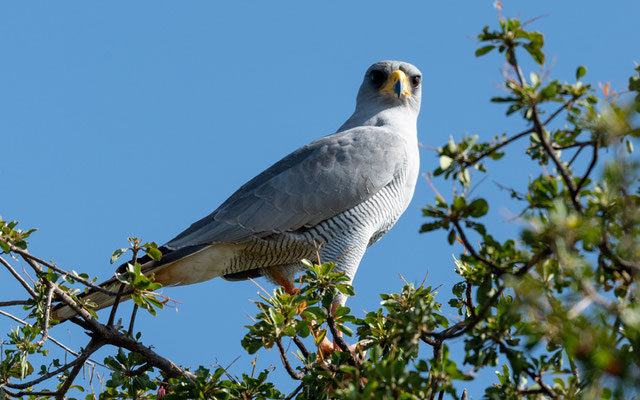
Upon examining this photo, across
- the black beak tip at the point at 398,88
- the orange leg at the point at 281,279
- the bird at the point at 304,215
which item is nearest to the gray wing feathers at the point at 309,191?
the bird at the point at 304,215

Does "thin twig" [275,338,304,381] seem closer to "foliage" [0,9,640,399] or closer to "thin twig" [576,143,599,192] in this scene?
"foliage" [0,9,640,399]

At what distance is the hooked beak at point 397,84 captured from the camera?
689 centimetres

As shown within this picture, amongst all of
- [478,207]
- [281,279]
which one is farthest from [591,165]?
[281,279]

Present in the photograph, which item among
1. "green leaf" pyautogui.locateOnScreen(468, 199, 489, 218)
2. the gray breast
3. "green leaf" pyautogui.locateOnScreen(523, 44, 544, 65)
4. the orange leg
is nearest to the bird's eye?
the gray breast

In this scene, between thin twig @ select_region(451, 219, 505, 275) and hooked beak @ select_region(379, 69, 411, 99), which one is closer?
thin twig @ select_region(451, 219, 505, 275)

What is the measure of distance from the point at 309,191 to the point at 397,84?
4.83 ft

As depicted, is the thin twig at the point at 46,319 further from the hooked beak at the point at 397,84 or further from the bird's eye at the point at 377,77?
the bird's eye at the point at 377,77

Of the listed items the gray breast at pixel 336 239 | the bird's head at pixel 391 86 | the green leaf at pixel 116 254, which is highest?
the bird's head at pixel 391 86

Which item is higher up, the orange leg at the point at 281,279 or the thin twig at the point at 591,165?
the orange leg at the point at 281,279

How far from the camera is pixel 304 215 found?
5.95m

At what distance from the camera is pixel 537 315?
253 centimetres

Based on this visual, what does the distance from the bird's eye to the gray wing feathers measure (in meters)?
0.97

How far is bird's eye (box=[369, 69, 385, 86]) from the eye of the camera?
23.5 feet

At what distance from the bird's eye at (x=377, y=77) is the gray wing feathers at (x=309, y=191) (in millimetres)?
972
